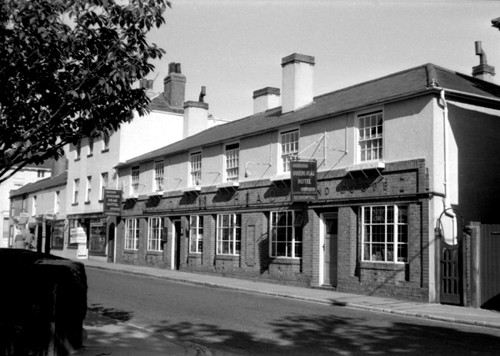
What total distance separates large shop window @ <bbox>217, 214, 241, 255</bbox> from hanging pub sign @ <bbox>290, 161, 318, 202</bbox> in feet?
18.3

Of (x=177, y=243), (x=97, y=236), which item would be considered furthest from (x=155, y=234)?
(x=97, y=236)

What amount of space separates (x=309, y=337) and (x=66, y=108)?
5812 mm

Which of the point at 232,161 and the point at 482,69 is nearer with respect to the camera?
the point at 232,161

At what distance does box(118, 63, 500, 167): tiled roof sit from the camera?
18719 mm

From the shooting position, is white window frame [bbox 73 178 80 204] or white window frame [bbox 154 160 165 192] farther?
white window frame [bbox 73 178 80 204]

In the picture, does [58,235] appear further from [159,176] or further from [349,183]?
[349,183]

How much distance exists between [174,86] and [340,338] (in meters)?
33.5

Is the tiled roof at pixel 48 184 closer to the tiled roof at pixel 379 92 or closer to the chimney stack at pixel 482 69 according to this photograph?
the tiled roof at pixel 379 92

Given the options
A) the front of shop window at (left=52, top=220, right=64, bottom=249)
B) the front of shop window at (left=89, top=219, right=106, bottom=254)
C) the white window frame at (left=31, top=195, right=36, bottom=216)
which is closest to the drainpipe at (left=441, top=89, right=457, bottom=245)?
the front of shop window at (left=89, top=219, right=106, bottom=254)

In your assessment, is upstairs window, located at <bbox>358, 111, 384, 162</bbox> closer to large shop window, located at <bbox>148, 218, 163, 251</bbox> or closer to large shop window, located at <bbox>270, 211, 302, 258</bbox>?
large shop window, located at <bbox>270, 211, 302, 258</bbox>

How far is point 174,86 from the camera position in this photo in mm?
42188

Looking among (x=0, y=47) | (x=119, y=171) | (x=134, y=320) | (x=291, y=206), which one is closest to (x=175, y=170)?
(x=119, y=171)

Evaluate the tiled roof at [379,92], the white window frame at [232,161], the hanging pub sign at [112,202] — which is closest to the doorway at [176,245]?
the white window frame at [232,161]

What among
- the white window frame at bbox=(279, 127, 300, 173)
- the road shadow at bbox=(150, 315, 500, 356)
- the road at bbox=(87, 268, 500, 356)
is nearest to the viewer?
the road shadow at bbox=(150, 315, 500, 356)
